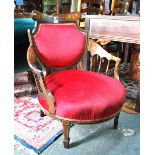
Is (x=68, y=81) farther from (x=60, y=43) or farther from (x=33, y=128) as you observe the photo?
(x=33, y=128)

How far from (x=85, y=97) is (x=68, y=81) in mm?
247

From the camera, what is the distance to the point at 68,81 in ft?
4.65

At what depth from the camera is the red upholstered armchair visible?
1.21 m

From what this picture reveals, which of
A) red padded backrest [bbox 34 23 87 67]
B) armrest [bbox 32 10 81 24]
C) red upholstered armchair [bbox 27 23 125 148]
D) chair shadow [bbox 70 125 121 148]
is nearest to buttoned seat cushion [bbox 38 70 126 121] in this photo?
red upholstered armchair [bbox 27 23 125 148]

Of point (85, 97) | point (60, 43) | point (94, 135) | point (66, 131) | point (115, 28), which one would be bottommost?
point (94, 135)

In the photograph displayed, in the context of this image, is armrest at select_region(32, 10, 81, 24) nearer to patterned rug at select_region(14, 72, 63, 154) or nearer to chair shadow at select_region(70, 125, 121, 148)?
patterned rug at select_region(14, 72, 63, 154)

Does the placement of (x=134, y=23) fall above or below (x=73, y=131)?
above

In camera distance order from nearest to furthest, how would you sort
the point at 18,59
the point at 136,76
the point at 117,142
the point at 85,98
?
the point at 85,98 → the point at 117,142 → the point at 136,76 → the point at 18,59

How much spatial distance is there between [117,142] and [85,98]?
1.72ft

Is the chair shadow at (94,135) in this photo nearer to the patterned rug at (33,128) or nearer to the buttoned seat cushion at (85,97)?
the patterned rug at (33,128)

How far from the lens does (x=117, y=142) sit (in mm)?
1496

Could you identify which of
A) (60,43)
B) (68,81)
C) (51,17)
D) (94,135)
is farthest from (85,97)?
(51,17)
